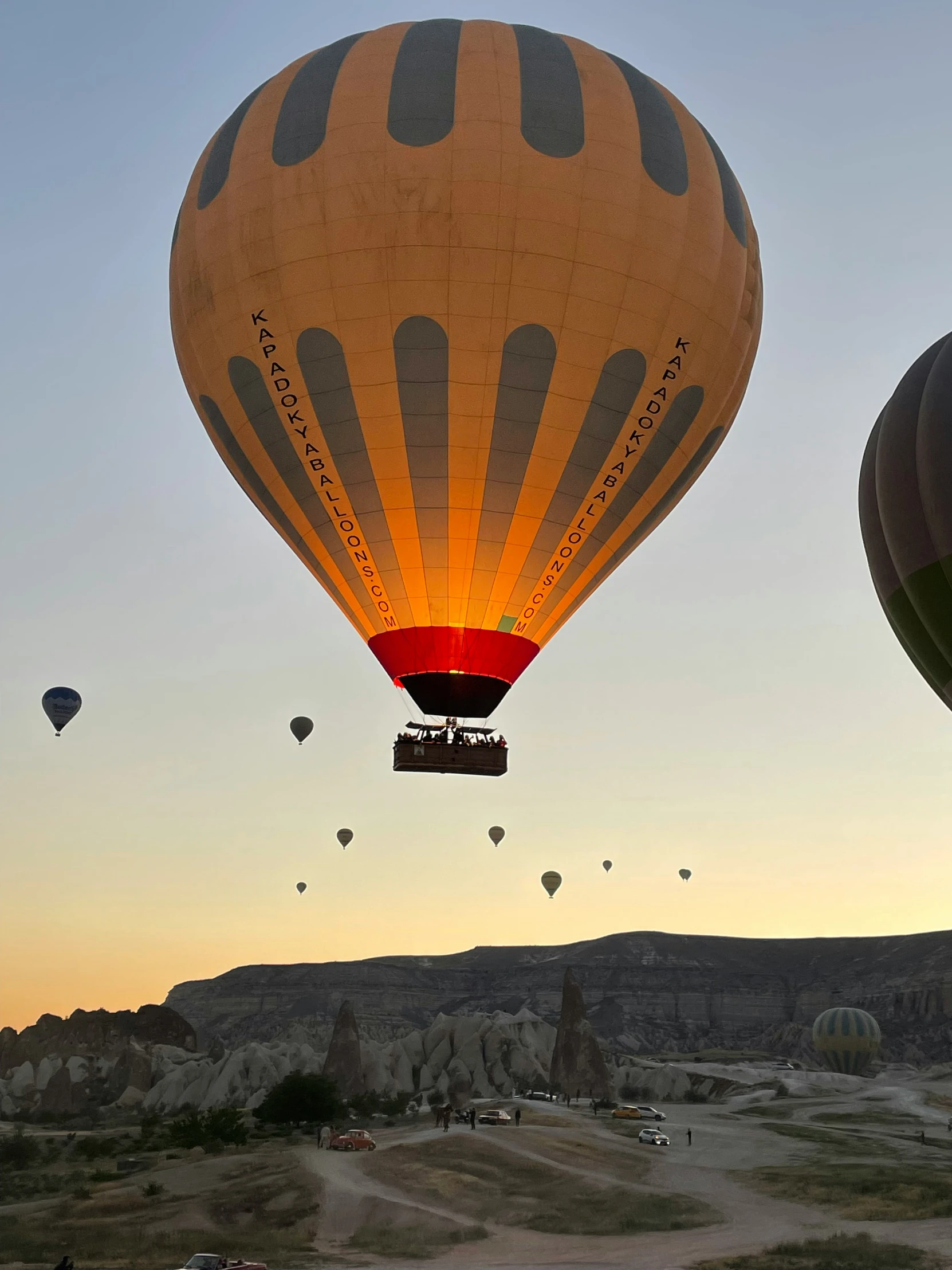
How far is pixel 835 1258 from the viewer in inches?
905

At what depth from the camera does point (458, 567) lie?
25.2 meters

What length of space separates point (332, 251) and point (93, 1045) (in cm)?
10276

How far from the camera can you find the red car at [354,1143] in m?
36.7

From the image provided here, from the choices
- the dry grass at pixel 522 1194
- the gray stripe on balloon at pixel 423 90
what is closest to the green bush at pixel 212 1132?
the dry grass at pixel 522 1194

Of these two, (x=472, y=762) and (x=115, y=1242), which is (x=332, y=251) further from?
(x=115, y=1242)

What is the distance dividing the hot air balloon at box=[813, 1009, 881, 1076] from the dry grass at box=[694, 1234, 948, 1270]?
73.6 metres

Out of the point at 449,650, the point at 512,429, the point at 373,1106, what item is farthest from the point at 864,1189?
the point at 373,1106

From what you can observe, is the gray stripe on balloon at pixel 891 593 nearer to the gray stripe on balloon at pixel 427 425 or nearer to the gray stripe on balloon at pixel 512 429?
the gray stripe on balloon at pixel 512 429

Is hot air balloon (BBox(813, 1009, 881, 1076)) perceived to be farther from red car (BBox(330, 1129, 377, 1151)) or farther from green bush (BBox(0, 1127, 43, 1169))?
red car (BBox(330, 1129, 377, 1151))

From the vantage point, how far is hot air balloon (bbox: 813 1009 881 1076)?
93562 mm

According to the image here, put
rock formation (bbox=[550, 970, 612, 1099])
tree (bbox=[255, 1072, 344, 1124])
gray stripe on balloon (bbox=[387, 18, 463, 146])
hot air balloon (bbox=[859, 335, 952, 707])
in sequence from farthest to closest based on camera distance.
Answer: rock formation (bbox=[550, 970, 612, 1099]), tree (bbox=[255, 1072, 344, 1124]), gray stripe on balloon (bbox=[387, 18, 463, 146]), hot air balloon (bbox=[859, 335, 952, 707])

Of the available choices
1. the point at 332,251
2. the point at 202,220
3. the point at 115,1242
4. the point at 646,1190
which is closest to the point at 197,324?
the point at 202,220

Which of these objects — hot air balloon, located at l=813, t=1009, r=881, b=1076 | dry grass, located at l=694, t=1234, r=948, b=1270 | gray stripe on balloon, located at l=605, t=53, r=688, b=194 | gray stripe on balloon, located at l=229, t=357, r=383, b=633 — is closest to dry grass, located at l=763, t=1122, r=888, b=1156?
dry grass, located at l=694, t=1234, r=948, b=1270

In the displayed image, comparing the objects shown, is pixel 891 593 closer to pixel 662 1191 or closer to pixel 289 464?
pixel 289 464
